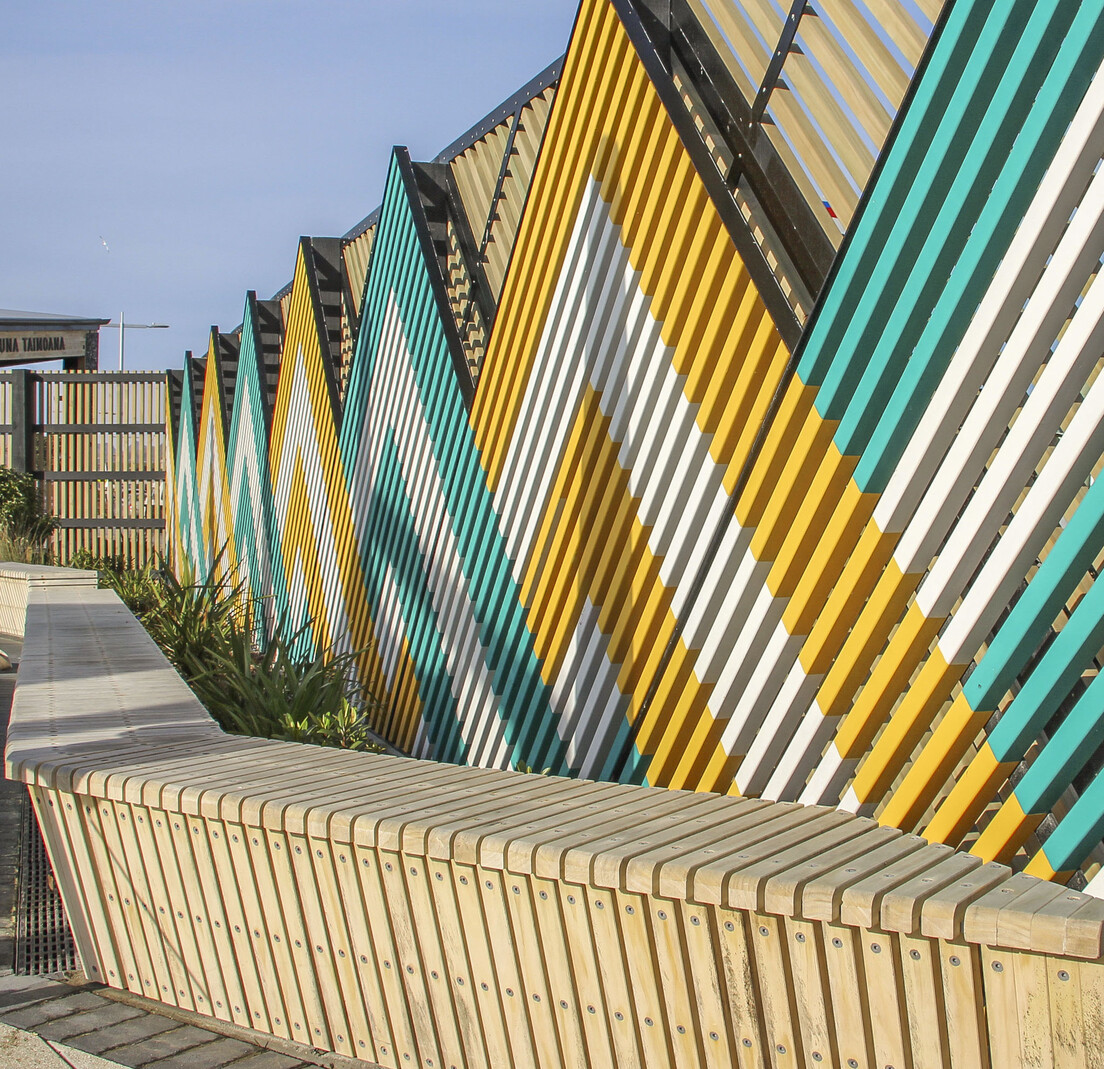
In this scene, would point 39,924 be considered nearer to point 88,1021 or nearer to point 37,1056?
point 88,1021

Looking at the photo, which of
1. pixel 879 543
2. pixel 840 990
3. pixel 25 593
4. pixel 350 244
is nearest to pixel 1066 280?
pixel 879 543

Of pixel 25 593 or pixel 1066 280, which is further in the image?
pixel 25 593

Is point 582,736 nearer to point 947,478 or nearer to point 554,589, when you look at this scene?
point 554,589

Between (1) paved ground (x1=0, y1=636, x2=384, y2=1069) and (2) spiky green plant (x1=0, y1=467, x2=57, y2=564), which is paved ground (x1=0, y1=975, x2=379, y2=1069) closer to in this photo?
(1) paved ground (x1=0, y1=636, x2=384, y2=1069)

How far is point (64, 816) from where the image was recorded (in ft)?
11.5

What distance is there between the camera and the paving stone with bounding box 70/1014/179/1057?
3057mm

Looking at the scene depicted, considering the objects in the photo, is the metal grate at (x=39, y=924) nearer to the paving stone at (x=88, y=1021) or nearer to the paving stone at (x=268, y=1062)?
the paving stone at (x=88, y=1021)

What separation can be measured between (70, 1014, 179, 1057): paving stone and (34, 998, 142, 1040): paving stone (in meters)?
0.02

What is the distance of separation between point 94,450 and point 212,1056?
15.6 meters

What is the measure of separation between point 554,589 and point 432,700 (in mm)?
1618

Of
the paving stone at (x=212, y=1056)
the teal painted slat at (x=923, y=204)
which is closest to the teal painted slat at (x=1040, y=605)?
the teal painted slat at (x=923, y=204)

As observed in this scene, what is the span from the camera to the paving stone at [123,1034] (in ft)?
10.0

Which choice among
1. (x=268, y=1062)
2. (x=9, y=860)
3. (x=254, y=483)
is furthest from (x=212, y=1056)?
(x=254, y=483)

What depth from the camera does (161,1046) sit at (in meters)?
3.08
